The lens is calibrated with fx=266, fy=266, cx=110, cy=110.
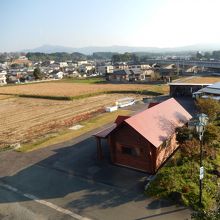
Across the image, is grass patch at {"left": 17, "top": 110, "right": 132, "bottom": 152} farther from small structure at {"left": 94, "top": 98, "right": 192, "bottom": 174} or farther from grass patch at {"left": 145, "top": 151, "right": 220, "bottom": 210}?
grass patch at {"left": 145, "top": 151, "right": 220, "bottom": 210}

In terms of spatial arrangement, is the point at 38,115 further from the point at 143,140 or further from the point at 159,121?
the point at 143,140

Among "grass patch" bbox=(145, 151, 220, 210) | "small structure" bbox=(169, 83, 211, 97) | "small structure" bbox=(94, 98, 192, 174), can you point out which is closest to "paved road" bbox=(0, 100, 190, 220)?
"grass patch" bbox=(145, 151, 220, 210)

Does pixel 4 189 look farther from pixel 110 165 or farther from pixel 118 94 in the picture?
pixel 118 94

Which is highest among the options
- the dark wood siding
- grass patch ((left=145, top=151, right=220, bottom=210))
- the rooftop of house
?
the rooftop of house

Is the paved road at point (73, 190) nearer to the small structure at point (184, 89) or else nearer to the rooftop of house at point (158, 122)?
the rooftop of house at point (158, 122)

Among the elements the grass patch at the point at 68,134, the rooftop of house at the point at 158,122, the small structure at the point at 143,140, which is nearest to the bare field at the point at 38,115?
the grass patch at the point at 68,134

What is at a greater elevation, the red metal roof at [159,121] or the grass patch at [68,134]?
the red metal roof at [159,121]

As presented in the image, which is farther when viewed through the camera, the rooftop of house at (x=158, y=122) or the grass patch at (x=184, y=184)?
the rooftop of house at (x=158, y=122)
